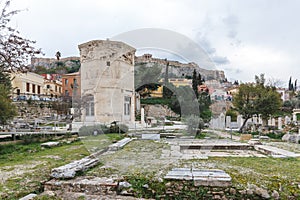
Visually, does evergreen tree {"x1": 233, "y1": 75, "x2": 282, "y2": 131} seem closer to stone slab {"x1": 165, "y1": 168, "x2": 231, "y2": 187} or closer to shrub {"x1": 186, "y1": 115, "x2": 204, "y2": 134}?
shrub {"x1": 186, "y1": 115, "x2": 204, "y2": 134}

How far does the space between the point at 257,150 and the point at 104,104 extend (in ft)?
36.0

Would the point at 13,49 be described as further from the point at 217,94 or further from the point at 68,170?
the point at 217,94

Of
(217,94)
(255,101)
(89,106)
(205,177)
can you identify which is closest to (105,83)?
(89,106)

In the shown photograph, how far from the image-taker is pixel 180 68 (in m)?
13.6

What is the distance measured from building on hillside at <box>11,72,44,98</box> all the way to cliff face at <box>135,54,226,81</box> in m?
23.8

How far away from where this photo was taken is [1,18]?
26.0 ft

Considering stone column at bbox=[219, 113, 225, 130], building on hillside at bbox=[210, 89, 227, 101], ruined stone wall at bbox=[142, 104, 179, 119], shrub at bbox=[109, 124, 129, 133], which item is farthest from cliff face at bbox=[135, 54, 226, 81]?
stone column at bbox=[219, 113, 225, 130]

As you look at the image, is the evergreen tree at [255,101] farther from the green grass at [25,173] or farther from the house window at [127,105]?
the green grass at [25,173]

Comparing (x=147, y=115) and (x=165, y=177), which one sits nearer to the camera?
(x=165, y=177)

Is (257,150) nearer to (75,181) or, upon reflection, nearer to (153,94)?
(75,181)

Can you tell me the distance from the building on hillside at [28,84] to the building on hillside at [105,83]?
17.5m

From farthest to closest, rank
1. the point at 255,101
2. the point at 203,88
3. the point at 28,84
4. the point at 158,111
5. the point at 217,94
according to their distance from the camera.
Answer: the point at 28,84 → the point at 158,111 → the point at 255,101 → the point at 203,88 → the point at 217,94

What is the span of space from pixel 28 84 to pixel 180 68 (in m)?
29.6

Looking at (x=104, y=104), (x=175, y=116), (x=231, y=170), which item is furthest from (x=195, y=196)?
(x=175, y=116)
